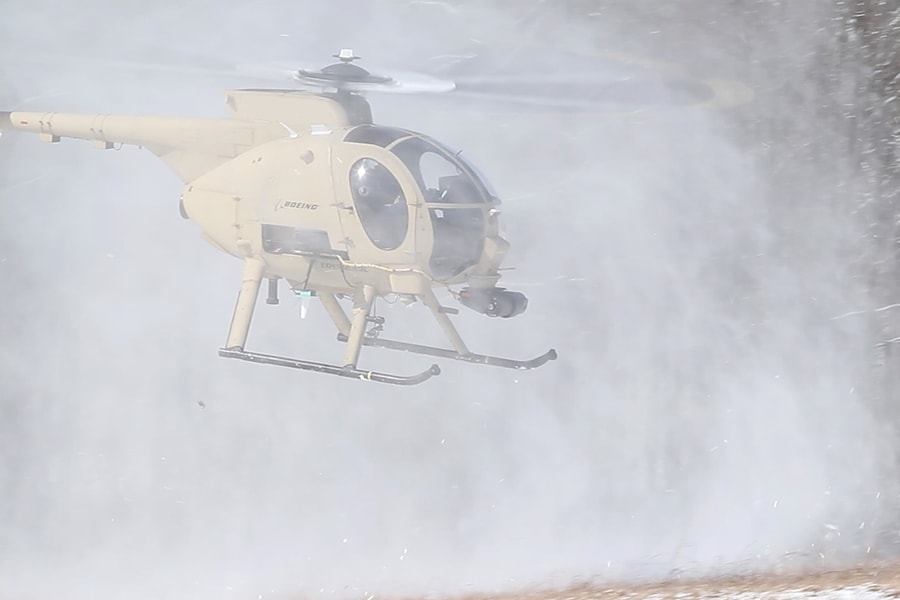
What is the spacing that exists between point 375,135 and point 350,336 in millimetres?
601

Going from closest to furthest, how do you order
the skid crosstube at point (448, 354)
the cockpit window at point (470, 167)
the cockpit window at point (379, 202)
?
the cockpit window at point (379, 202) → the cockpit window at point (470, 167) → the skid crosstube at point (448, 354)

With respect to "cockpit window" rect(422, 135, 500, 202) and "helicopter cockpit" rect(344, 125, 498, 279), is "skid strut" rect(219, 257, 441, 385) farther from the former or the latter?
"cockpit window" rect(422, 135, 500, 202)

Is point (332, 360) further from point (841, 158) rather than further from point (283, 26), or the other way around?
point (841, 158)

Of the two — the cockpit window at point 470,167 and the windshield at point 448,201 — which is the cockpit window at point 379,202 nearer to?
the windshield at point 448,201

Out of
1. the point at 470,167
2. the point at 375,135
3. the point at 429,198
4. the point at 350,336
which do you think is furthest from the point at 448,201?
the point at 350,336

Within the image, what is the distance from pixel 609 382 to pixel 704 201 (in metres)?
0.77

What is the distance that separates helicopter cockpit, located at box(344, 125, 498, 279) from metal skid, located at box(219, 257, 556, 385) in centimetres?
16

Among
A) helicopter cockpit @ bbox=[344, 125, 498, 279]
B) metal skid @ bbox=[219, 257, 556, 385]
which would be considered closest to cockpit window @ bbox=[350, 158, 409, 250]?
helicopter cockpit @ bbox=[344, 125, 498, 279]

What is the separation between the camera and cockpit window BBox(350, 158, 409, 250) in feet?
11.0

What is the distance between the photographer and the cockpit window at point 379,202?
3.35m

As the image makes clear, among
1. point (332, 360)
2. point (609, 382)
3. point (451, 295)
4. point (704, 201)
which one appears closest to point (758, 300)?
point (704, 201)

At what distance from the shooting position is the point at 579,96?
4168 mm

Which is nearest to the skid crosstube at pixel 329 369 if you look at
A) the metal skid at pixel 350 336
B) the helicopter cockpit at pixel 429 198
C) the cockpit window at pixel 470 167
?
the metal skid at pixel 350 336

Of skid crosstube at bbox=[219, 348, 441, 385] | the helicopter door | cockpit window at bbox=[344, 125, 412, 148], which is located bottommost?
skid crosstube at bbox=[219, 348, 441, 385]
